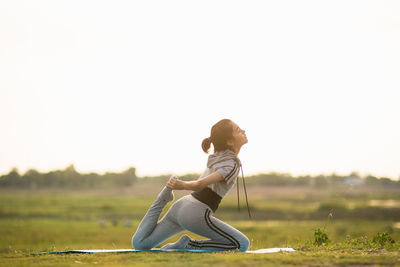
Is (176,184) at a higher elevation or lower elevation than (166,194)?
higher

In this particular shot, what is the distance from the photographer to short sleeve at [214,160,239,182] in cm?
595

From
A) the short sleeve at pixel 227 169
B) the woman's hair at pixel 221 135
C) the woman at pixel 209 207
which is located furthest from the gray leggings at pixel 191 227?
the woman's hair at pixel 221 135

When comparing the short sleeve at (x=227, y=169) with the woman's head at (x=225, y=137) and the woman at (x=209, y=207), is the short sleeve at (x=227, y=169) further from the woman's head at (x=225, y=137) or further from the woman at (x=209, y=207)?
the woman's head at (x=225, y=137)

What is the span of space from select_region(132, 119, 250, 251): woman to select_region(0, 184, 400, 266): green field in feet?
1.32

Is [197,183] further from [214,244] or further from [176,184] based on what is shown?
[214,244]

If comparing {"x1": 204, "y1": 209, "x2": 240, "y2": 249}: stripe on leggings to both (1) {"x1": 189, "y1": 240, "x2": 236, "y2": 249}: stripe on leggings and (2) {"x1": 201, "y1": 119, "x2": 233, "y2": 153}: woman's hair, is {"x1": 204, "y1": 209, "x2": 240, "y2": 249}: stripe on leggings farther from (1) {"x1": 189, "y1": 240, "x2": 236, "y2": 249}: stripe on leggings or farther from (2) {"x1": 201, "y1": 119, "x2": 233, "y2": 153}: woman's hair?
(2) {"x1": 201, "y1": 119, "x2": 233, "y2": 153}: woman's hair

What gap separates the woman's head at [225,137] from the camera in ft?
20.2

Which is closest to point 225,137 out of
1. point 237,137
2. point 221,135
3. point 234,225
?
point 221,135

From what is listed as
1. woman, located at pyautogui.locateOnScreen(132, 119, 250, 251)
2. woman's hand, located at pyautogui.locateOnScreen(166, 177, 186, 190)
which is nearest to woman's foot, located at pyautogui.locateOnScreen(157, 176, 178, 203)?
woman, located at pyautogui.locateOnScreen(132, 119, 250, 251)

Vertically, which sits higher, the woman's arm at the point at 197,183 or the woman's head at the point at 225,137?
the woman's head at the point at 225,137

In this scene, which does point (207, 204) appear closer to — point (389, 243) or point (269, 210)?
point (389, 243)

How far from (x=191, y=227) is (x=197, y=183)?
694 mm

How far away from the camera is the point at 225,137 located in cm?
616

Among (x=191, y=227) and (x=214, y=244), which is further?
(x=214, y=244)
